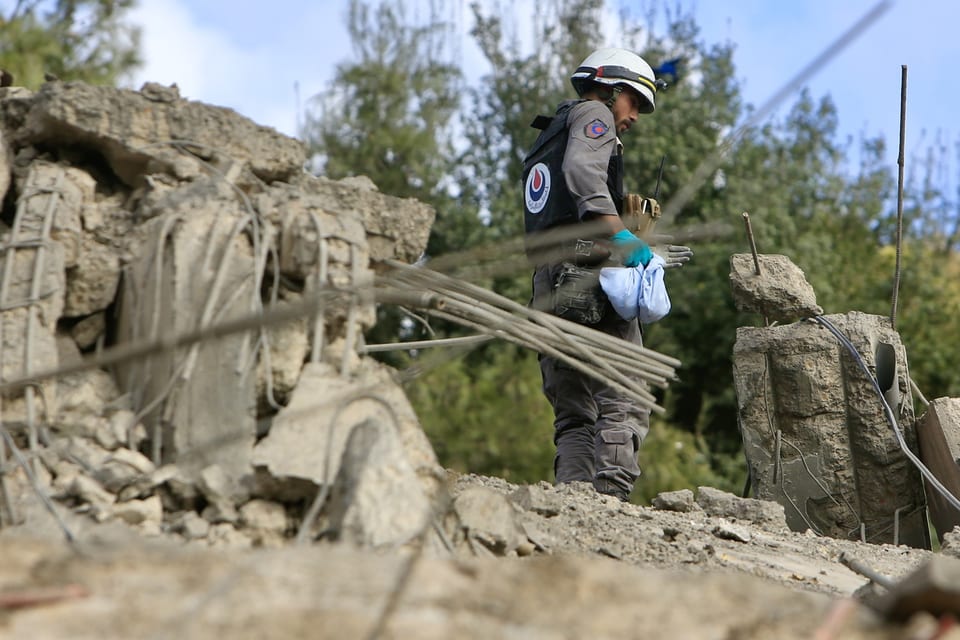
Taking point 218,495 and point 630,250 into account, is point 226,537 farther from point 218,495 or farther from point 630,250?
point 630,250

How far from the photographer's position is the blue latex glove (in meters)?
5.73

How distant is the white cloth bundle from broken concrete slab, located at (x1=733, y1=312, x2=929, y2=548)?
1.13 metres

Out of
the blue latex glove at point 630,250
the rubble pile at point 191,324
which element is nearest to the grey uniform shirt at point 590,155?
the blue latex glove at point 630,250

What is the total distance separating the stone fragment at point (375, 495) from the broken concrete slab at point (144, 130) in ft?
4.03

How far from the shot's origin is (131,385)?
12.7 feet

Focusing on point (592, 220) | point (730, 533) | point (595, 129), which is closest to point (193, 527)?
point (730, 533)

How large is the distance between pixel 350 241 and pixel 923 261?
13.2m

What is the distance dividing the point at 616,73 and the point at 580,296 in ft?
3.33

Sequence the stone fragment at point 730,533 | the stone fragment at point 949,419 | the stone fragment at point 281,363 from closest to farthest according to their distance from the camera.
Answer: the stone fragment at point 281,363 < the stone fragment at point 730,533 < the stone fragment at point 949,419

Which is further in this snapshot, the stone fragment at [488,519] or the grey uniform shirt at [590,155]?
the grey uniform shirt at [590,155]

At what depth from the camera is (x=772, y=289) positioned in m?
6.81

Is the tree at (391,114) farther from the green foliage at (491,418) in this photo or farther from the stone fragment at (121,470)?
the stone fragment at (121,470)

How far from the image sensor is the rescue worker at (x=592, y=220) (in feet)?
19.4

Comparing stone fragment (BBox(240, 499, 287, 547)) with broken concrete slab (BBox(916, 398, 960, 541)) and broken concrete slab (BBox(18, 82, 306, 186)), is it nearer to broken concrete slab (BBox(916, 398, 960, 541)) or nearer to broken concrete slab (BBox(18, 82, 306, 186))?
broken concrete slab (BBox(18, 82, 306, 186))
